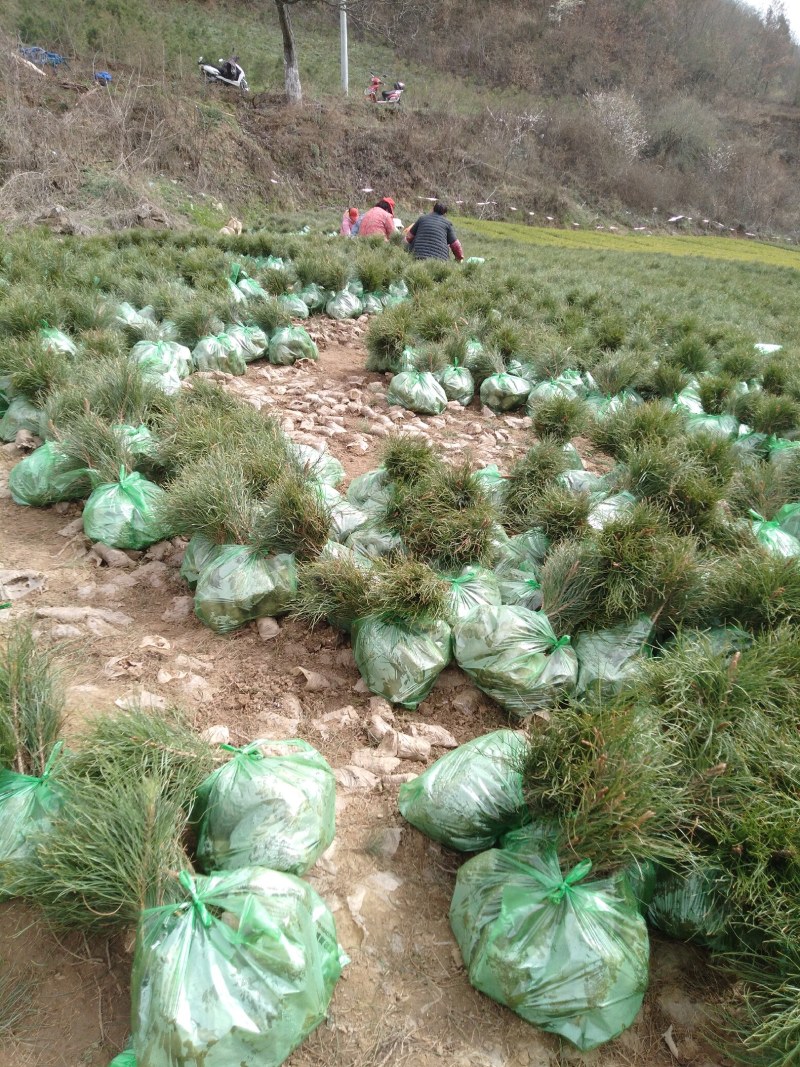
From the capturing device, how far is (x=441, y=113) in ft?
101

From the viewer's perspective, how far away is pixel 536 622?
2596 millimetres

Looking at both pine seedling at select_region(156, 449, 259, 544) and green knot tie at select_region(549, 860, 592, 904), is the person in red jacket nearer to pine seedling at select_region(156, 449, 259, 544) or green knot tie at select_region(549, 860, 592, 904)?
pine seedling at select_region(156, 449, 259, 544)

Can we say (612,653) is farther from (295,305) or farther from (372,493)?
(295,305)

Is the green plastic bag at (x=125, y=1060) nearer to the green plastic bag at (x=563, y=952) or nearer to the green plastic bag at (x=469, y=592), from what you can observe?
the green plastic bag at (x=563, y=952)

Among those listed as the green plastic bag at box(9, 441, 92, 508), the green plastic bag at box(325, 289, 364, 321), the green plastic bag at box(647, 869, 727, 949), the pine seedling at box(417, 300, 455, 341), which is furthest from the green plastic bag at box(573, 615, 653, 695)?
the green plastic bag at box(325, 289, 364, 321)

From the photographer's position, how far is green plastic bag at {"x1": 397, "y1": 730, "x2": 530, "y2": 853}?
6.37 ft

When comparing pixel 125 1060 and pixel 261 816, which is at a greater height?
pixel 261 816

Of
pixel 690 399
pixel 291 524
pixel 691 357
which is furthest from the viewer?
pixel 691 357

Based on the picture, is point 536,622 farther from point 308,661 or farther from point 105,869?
point 105,869

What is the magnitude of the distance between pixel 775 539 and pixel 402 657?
1.89 meters

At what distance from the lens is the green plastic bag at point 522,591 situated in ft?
9.48

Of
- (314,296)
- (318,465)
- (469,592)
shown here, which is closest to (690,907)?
(469,592)

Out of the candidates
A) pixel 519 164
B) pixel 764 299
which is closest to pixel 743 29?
pixel 519 164

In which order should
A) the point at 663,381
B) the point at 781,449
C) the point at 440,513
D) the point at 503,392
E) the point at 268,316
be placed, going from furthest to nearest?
the point at 268,316 < the point at 663,381 < the point at 503,392 < the point at 781,449 < the point at 440,513
